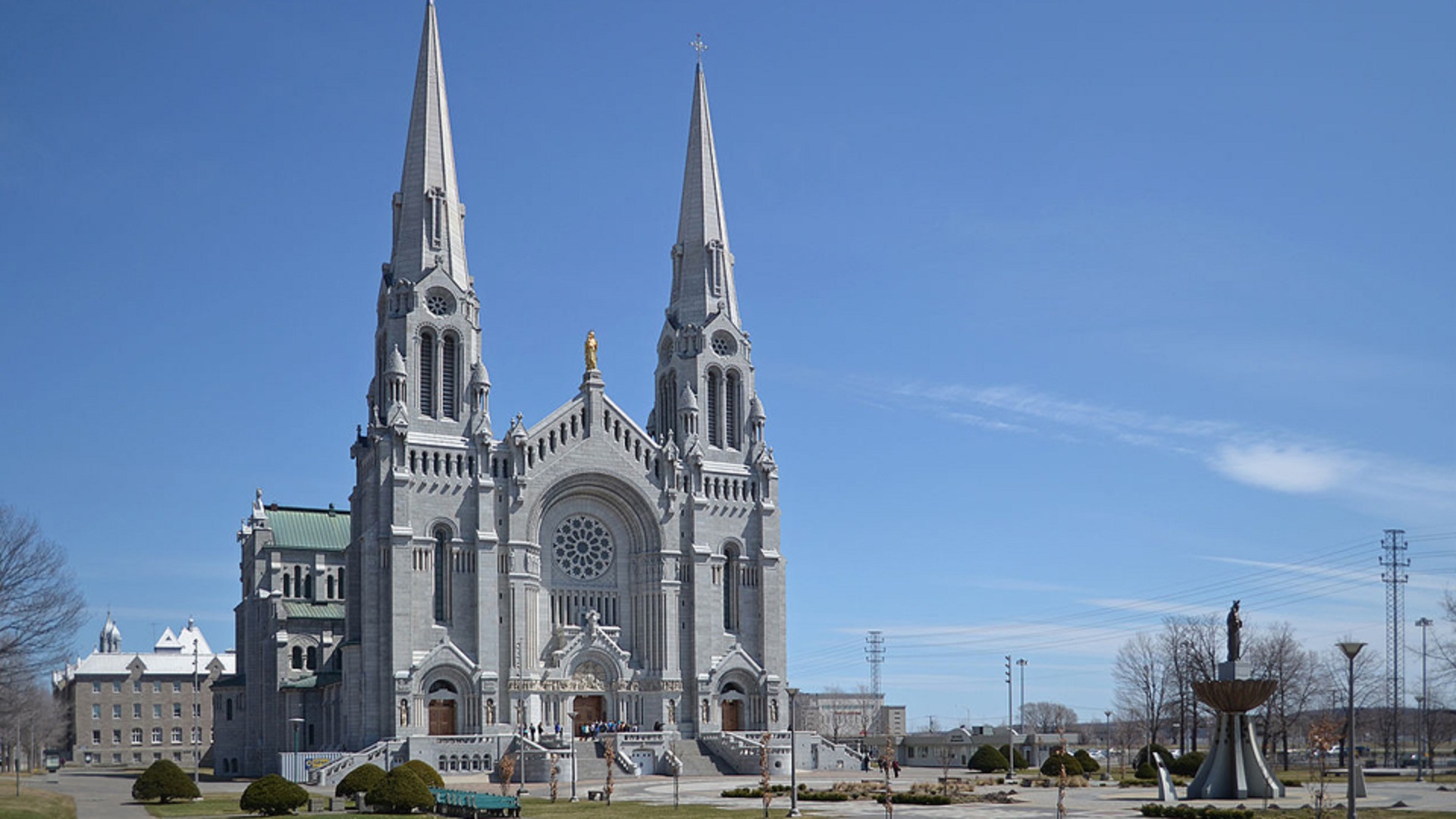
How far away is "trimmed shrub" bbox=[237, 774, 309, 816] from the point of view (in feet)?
180

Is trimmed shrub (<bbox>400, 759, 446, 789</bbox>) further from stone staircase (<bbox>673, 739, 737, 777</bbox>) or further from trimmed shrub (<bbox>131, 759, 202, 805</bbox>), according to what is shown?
stone staircase (<bbox>673, 739, 737, 777</bbox>)

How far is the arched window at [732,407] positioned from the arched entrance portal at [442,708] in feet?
83.3

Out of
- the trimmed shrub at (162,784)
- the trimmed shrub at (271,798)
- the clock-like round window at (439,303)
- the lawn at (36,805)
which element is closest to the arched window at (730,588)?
the clock-like round window at (439,303)

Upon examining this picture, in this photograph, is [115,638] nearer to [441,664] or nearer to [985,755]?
[441,664]

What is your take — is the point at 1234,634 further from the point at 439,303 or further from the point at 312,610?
the point at 312,610

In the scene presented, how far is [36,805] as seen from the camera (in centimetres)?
5803

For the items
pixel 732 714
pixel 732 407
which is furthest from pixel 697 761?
pixel 732 407

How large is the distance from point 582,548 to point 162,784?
37532 mm

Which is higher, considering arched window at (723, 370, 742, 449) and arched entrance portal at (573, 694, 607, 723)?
arched window at (723, 370, 742, 449)

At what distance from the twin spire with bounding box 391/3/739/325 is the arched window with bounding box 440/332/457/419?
152 inches

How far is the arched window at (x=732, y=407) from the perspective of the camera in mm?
105375

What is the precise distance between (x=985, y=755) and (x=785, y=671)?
633 inches

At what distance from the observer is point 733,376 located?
106188 mm

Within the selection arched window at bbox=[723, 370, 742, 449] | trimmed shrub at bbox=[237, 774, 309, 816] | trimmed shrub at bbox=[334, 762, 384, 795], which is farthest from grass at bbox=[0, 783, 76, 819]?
arched window at bbox=[723, 370, 742, 449]
